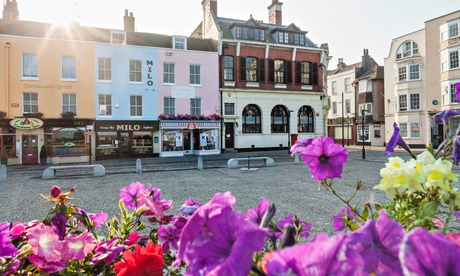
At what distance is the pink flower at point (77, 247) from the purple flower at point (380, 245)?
3.18 ft

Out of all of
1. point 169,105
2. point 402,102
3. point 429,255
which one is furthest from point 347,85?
point 429,255

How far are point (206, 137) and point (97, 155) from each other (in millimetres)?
8674

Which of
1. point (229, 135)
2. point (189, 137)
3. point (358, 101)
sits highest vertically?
point (358, 101)

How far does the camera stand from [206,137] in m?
26.9

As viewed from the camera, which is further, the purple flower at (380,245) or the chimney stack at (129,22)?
the chimney stack at (129,22)

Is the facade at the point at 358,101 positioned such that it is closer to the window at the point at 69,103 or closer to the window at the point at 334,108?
the window at the point at 334,108

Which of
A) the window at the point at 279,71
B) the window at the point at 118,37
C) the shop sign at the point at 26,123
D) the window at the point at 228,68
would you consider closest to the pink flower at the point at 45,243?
the shop sign at the point at 26,123

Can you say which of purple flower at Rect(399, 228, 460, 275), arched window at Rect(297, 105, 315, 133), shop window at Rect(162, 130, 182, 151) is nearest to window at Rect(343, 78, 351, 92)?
arched window at Rect(297, 105, 315, 133)

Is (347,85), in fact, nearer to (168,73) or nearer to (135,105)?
(168,73)

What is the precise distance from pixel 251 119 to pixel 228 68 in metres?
5.13

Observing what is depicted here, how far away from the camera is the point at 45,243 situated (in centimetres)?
108

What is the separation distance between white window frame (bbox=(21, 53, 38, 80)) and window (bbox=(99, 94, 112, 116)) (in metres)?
4.63

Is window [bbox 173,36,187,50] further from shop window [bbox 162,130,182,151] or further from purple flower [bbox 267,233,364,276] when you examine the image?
purple flower [bbox 267,233,364,276]

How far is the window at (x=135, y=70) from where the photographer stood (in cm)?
2555
